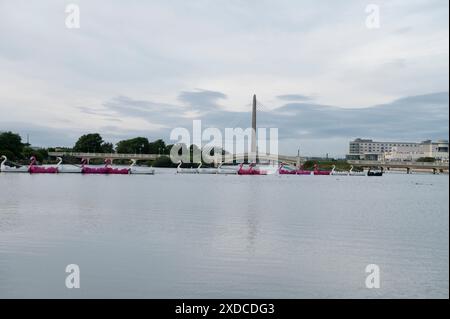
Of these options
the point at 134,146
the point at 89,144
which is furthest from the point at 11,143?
the point at 134,146

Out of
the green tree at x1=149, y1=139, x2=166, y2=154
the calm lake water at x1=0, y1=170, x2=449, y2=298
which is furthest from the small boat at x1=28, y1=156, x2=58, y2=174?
the green tree at x1=149, y1=139, x2=166, y2=154

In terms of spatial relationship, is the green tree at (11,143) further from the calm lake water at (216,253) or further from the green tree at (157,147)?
the calm lake water at (216,253)

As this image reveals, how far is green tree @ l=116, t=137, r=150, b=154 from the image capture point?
12269 cm

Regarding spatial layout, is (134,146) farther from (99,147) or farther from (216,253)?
(216,253)

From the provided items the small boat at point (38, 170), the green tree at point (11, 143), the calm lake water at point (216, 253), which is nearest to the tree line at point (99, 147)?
the green tree at point (11, 143)

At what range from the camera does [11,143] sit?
92.2 m

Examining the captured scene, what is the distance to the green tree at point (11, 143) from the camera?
296 feet

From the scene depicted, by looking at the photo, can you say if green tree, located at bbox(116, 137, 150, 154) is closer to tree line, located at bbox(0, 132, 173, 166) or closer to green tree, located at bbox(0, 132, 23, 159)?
tree line, located at bbox(0, 132, 173, 166)

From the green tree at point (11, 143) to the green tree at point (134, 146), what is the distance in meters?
31.0

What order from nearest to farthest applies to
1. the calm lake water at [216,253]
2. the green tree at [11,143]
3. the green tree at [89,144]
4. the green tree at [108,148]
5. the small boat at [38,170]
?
the calm lake water at [216,253] < the small boat at [38,170] < the green tree at [11,143] < the green tree at [89,144] < the green tree at [108,148]

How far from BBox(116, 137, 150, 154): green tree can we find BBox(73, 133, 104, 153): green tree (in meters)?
5.28
